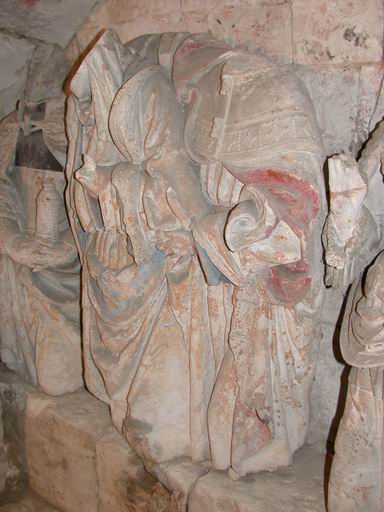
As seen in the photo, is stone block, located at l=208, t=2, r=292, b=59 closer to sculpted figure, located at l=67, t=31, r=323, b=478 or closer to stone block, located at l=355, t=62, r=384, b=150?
sculpted figure, located at l=67, t=31, r=323, b=478

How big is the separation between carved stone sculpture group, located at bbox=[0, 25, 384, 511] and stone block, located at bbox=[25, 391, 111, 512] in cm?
27

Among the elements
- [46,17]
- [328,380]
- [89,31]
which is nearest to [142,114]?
[89,31]

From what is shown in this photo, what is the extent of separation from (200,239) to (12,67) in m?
2.06

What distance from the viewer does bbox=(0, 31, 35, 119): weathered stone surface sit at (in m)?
3.54

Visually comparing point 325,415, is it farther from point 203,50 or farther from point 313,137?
point 203,50

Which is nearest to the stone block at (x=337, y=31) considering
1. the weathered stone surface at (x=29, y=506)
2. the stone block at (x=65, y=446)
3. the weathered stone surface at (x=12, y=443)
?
the stone block at (x=65, y=446)

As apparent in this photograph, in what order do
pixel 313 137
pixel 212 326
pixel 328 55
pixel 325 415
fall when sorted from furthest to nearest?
pixel 325 415 → pixel 212 326 → pixel 328 55 → pixel 313 137

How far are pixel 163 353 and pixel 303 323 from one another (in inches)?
25.9

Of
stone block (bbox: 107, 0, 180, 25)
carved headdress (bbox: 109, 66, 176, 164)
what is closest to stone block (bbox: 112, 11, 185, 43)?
stone block (bbox: 107, 0, 180, 25)

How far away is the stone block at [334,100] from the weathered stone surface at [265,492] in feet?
4.59

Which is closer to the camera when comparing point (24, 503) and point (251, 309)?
point (251, 309)

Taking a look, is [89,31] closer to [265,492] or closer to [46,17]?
[46,17]

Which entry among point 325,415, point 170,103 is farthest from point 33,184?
point 325,415

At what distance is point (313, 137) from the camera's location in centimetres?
222
